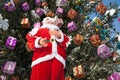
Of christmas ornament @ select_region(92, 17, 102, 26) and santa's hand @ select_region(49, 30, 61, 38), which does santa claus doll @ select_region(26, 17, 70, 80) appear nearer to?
santa's hand @ select_region(49, 30, 61, 38)

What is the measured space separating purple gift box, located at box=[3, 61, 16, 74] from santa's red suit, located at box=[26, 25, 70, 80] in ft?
3.50

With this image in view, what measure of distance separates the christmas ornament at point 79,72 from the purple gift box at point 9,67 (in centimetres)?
116

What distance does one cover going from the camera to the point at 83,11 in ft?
32.6

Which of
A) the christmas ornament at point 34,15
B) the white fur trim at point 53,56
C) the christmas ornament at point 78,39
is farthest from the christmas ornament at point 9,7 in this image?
the white fur trim at point 53,56

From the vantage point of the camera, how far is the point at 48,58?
6605 mm

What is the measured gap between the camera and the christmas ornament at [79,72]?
7.77 metres

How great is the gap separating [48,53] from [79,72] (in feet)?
4.33

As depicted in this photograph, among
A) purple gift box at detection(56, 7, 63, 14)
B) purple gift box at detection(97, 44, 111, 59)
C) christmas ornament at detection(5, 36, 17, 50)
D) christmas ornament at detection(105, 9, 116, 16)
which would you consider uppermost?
christmas ornament at detection(105, 9, 116, 16)

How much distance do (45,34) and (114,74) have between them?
5.47ft

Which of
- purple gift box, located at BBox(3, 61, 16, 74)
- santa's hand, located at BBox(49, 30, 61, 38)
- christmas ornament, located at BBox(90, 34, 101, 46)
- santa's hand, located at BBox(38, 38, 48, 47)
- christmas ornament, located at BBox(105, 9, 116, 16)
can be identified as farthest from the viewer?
christmas ornament, located at BBox(105, 9, 116, 16)

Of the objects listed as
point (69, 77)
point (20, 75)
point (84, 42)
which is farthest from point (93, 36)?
point (20, 75)

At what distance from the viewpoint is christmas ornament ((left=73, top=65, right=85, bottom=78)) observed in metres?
7.77

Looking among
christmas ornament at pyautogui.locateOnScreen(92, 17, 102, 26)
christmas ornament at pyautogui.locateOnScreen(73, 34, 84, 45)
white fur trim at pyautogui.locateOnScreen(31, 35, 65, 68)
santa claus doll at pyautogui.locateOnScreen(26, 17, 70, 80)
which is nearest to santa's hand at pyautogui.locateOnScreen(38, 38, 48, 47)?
santa claus doll at pyautogui.locateOnScreen(26, 17, 70, 80)

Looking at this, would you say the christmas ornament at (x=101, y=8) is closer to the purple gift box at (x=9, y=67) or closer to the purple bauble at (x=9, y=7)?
the purple bauble at (x=9, y=7)
